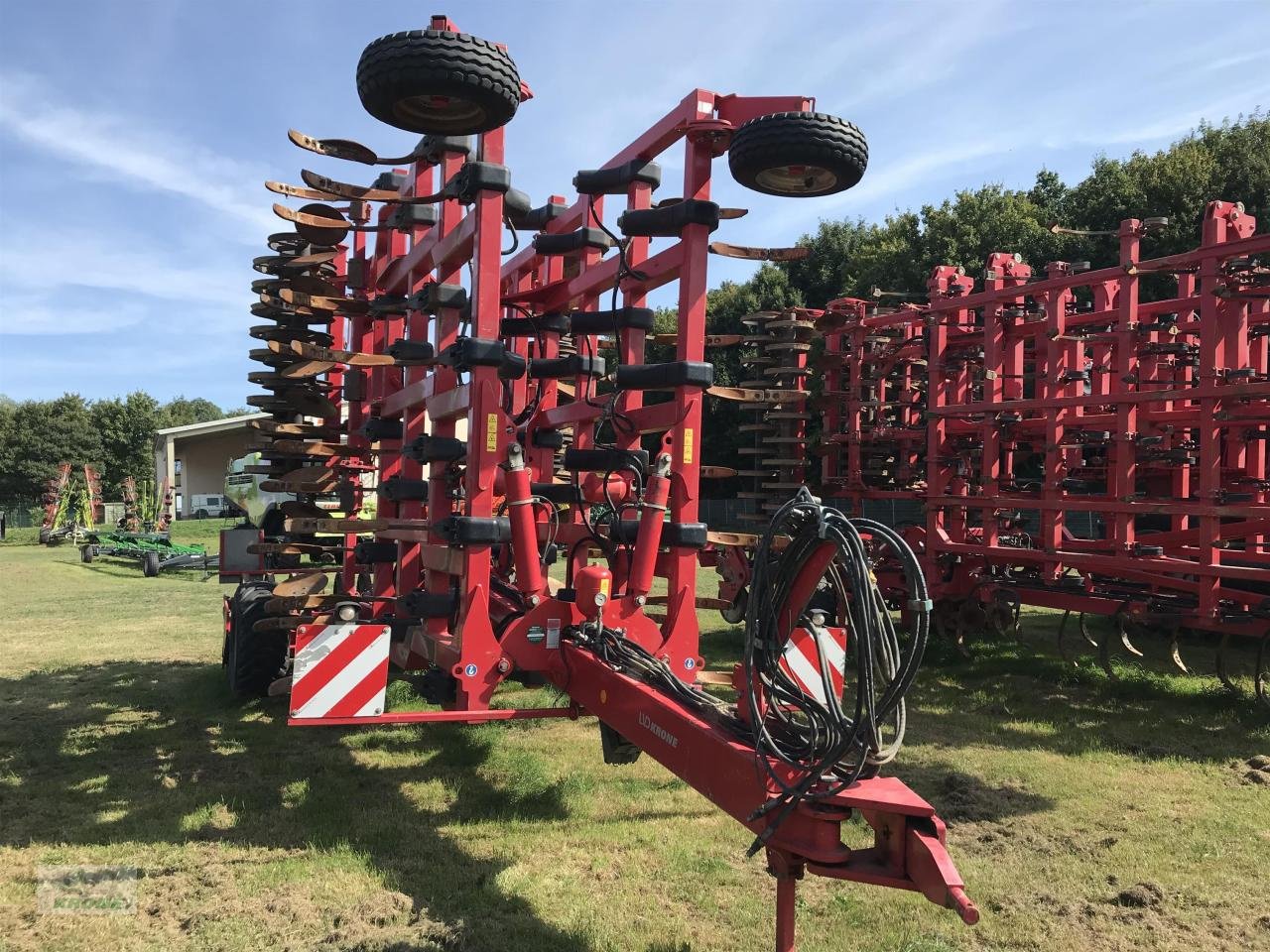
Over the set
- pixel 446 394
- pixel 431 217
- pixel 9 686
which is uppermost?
pixel 431 217

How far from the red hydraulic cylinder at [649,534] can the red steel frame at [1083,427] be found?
4.26 meters

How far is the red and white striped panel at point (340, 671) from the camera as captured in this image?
4.16m

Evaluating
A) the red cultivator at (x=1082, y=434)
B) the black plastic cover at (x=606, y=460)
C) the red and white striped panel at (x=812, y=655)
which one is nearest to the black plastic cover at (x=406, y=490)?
the black plastic cover at (x=606, y=460)

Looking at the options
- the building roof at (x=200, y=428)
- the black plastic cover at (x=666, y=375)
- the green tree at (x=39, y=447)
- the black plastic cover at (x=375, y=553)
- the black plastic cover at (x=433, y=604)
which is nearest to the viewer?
the black plastic cover at (x=666, y=375)

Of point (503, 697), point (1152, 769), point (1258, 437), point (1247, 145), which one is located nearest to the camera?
point (1152, 769)

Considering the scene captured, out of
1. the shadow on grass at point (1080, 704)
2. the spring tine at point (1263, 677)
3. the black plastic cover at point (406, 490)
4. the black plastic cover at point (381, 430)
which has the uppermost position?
the black plastic cover at point (381, 430)

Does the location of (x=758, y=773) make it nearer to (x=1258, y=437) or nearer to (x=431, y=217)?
(x=431, y=217)

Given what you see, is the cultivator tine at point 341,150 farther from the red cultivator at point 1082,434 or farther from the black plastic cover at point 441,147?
the red cultivator at point 1082,434

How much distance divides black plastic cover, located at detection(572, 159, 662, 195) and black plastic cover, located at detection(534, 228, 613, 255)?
25 centimetres

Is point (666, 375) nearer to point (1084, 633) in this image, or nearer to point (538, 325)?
point (538, 325)

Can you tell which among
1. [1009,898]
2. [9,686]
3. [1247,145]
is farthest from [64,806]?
[1247,145]

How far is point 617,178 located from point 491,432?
191 cm

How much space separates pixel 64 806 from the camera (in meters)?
4.85

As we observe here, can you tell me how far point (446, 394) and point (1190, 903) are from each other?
400 centimetres
